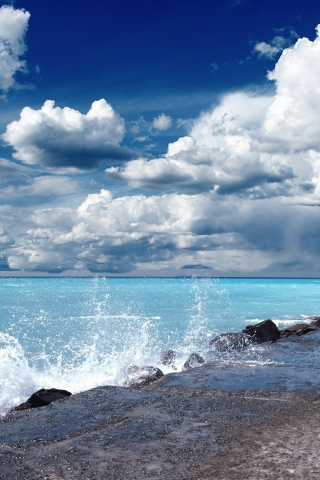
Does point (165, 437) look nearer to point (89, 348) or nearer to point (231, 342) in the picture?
point (231, 342)

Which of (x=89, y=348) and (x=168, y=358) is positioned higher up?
(x=168, y=358)

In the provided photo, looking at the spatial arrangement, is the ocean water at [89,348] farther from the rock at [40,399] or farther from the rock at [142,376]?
the rock at [40,399]

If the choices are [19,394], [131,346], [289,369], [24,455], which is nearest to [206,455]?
[24,455]

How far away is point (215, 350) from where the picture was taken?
51.0ft

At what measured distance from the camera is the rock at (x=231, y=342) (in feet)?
51.6

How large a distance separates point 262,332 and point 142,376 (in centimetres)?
866

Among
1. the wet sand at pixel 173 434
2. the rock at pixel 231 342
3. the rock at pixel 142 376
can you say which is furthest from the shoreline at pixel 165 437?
the rock at pixel 231 342

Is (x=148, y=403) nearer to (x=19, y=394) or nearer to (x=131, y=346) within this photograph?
(x=19, y=394)

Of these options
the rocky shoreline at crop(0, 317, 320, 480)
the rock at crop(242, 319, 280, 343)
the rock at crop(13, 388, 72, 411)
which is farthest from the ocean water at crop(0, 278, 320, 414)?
the rocky shoreline at crop(0, 317, 320, 480)

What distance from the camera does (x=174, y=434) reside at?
6277mm

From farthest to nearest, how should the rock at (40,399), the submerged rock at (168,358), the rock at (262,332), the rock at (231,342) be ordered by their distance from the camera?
the rock at (262,332) → the rock at (231,342) → the submerged rock at (168,358) → the rock at (40,399)

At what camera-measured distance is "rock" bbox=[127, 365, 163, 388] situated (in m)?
11.2

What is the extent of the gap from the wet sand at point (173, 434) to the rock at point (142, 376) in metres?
1.23

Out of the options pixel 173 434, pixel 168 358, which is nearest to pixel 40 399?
pixel 173 434
